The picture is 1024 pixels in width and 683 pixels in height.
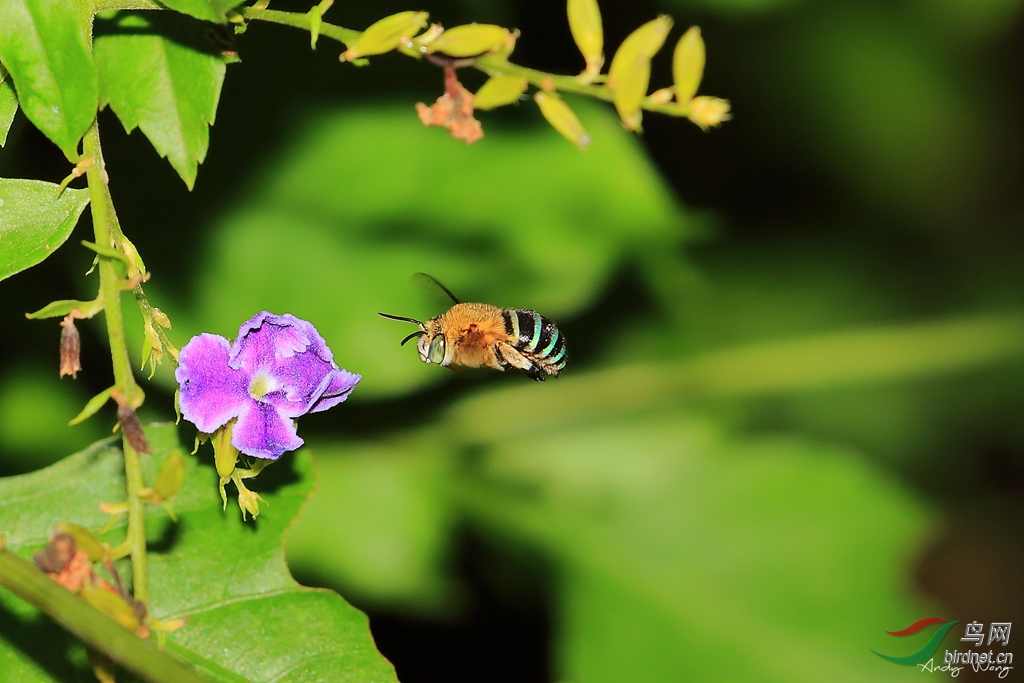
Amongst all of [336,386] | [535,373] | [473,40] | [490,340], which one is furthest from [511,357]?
[473,40]

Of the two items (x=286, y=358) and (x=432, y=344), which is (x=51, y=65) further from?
(x=432, y=344)

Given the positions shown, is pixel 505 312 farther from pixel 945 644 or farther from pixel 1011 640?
pixel 1011 640

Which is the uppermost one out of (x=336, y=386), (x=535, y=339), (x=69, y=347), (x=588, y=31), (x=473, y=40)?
(x=588, y=31)

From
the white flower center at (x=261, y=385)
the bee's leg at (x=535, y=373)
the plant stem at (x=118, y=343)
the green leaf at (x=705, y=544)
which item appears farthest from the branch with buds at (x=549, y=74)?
the green leaf at (x=705, y=544)

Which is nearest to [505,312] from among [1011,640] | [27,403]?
[27,403]

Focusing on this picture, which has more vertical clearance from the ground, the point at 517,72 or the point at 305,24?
the point at 517,72

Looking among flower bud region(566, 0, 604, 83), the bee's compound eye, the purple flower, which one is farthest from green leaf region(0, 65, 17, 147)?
the bee's compound eye

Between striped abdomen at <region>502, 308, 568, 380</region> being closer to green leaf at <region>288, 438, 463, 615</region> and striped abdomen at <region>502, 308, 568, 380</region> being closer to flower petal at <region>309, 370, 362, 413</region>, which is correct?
flower petal at <region>309, 370, 362, 413</region>

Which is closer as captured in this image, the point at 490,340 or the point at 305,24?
the point at 305,24

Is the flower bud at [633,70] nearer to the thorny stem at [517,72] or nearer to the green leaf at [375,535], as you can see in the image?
the thorny stem at [517,72]
